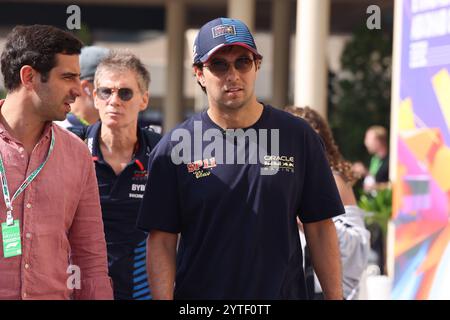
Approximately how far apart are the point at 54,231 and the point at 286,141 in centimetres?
100

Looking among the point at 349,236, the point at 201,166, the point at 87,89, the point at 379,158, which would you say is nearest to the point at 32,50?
the point at 201,166

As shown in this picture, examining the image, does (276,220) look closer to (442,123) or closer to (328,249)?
(328,249)

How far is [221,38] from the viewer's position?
3.76 m

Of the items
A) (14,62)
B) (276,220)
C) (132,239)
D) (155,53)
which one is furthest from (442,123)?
(155,53)

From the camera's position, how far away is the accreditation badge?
11.6 feet

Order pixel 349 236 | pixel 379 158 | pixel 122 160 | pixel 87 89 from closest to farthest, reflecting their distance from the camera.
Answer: pixel 122 160 < pixel 349 236 < pixel 87 89 < pixel 379 158

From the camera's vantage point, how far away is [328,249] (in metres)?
3.92

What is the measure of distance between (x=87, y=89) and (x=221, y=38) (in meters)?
1.99

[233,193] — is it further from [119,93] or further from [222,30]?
[119,93]

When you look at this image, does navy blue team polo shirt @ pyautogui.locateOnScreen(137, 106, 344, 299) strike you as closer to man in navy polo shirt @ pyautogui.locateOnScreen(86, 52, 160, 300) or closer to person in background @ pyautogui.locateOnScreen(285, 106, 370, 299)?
man in navy polo shirt @ pyautogui.locateOnScreen(86, 52, 160, 300)

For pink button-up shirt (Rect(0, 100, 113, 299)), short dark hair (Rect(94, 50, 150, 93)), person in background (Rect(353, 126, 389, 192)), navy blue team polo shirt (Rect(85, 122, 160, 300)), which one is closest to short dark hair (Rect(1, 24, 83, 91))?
pink button-up shirt (Rect(0, 100, 113, 299))

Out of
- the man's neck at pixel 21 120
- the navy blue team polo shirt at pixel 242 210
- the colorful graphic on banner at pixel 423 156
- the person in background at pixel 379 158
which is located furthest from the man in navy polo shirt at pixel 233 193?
the person in background at pixel 379 158

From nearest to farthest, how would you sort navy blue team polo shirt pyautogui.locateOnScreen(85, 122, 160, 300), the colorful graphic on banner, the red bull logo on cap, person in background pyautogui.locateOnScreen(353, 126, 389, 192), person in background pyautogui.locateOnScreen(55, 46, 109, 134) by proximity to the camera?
the red bull logo on cap
navy blue team polo shirt pyautogui.locateOnScreen(85, 122, 160, 300)
person in background pyautogui.locateOnScreen(55, 46, 109, 134)
the colorful graphic on banner
person in background pyautogui.locateOnScreen(353, 126, 389, 192)

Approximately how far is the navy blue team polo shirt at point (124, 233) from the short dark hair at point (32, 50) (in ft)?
3.90
